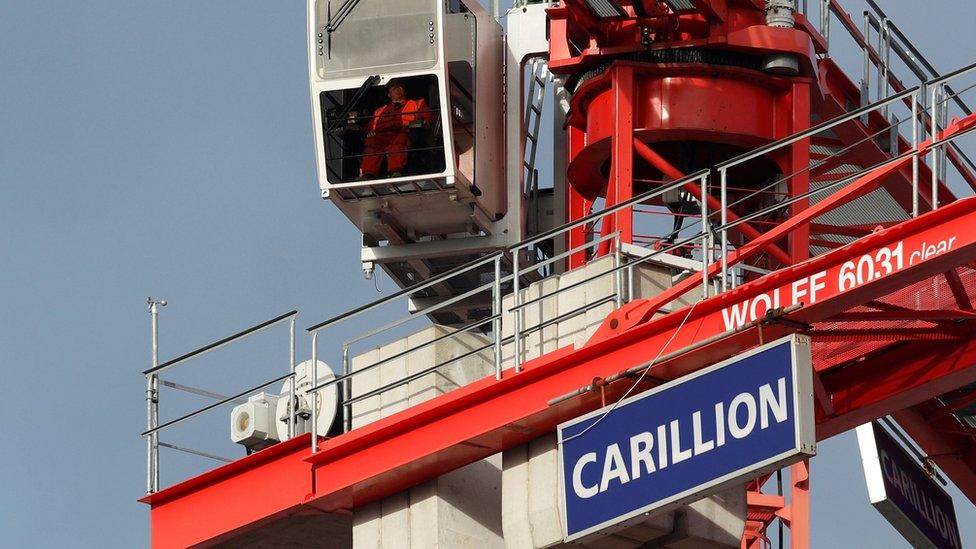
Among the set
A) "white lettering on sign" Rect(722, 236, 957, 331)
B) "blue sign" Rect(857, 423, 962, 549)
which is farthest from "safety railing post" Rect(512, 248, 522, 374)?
"blue sign" Rect(857, 423, 962, 549)

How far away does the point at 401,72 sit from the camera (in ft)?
115

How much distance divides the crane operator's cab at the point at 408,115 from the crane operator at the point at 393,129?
0.01 meters

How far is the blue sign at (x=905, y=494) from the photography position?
29906 millimetres

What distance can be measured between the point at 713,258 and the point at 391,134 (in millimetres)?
4877

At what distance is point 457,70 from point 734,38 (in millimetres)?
3725

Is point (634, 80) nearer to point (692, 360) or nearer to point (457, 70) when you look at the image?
point (457, 70)

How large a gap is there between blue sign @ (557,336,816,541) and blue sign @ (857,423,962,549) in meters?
3.35

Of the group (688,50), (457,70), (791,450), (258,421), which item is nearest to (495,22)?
(457,70)

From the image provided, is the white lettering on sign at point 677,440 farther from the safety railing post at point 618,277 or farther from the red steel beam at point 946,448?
the red steel beam at point 946,448

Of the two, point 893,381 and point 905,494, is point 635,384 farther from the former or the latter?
point 905,494

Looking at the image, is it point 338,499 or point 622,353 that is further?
point 338,499

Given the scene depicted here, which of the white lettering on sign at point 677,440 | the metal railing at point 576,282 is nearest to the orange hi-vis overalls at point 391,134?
the metal railing at point 576,282

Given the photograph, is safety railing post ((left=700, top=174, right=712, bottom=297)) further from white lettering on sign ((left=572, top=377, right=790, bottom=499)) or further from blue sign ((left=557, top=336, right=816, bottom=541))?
white lettering on sign ((left=572, top=377, right=790, bottom=499))

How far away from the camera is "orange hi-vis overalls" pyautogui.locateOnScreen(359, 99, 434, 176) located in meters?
34.9
